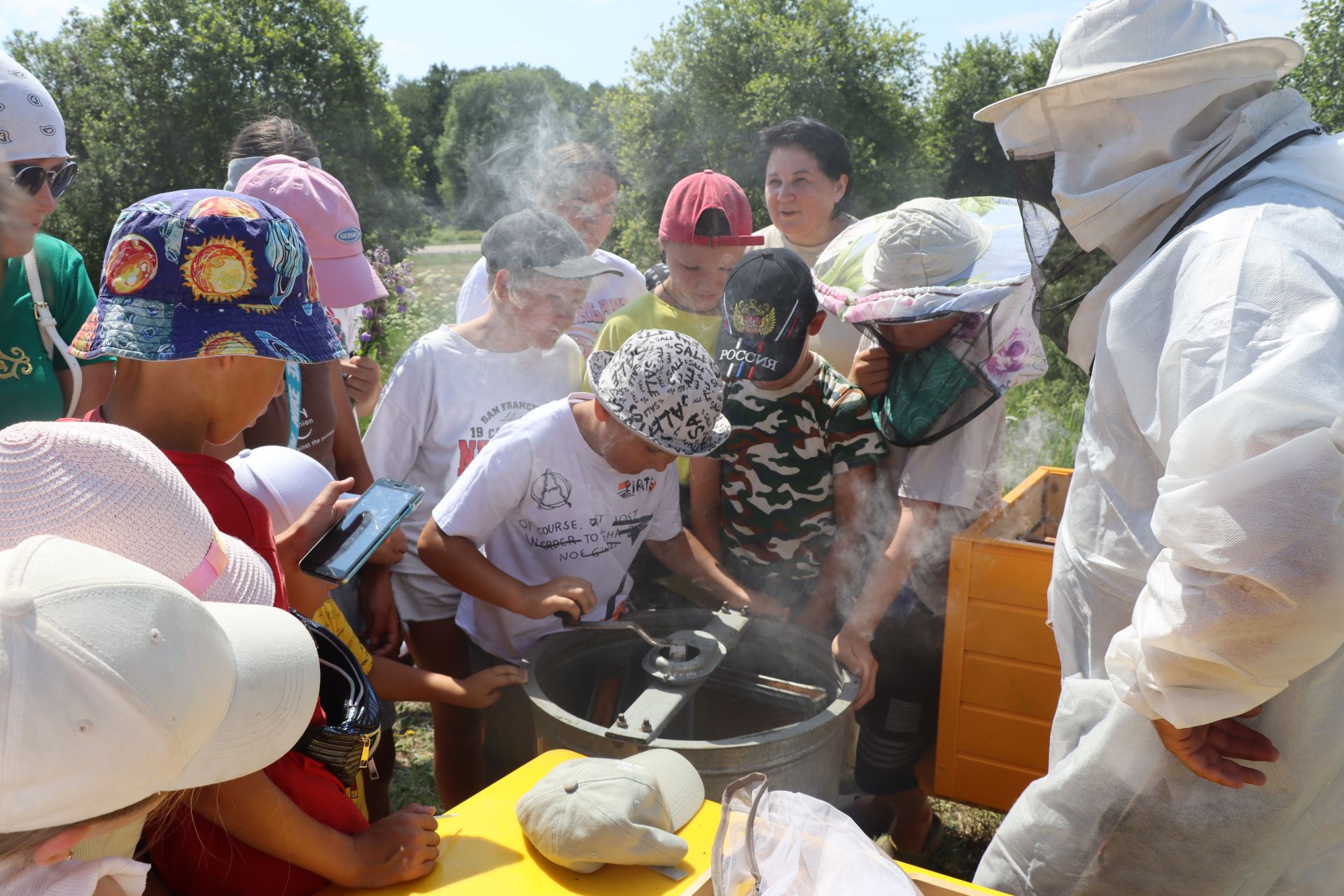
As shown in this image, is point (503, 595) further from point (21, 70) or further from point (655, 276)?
point (655, 276)

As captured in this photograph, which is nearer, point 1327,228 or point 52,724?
point 52,724

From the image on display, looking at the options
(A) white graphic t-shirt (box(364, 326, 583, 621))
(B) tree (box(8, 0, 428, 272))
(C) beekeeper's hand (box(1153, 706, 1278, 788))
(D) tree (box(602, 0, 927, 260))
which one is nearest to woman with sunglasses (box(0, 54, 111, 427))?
(A) white graphic t-shirt (box(364, 326, 583, 621))

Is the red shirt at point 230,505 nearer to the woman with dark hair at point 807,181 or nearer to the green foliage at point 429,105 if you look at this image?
the woman with dark hair at point 807,181

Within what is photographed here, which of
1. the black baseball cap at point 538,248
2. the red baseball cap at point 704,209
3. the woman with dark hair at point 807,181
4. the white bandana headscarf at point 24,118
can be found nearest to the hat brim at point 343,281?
the black baseball cap at point 538,248

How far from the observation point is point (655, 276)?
5.54 m

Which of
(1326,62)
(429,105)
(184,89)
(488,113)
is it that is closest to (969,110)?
(1326,62)

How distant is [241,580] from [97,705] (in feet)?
1.37

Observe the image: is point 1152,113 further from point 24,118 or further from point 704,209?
point 24,118

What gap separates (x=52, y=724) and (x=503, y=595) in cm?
157

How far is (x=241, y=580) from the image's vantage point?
4.32 feet

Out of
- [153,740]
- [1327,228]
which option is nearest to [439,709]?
[153,740]

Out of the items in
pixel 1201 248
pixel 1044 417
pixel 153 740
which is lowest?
pixel 1044 417

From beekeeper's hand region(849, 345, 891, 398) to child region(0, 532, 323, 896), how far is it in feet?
7.01

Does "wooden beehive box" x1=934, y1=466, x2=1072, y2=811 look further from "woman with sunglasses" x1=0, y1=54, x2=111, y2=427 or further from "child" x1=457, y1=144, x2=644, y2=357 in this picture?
"woman with sunglasses" x1=0, y1=54, x2=111, y2=427
